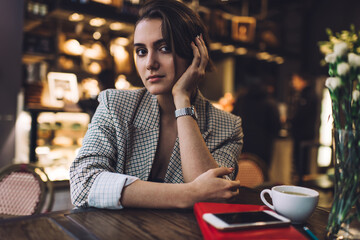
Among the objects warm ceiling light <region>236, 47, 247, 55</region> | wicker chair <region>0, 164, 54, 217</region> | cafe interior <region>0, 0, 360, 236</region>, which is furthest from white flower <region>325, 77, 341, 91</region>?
warm ceiling light <region>236, 47, 247, 55</region>

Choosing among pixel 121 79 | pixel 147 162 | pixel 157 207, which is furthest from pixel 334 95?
pixel 121 79

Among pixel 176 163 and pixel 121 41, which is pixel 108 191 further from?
pixel 121 41

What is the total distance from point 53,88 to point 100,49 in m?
1.56

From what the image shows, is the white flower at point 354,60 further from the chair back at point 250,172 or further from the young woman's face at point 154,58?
the chair back at point 250,172

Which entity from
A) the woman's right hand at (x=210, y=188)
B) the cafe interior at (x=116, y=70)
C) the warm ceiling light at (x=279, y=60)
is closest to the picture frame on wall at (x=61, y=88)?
the cafe interior at (x=116, y=70)

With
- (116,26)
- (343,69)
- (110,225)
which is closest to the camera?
(343,69)

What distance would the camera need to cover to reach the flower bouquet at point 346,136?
26.7 inches

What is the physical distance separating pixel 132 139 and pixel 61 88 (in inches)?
128

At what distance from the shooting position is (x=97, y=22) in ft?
15.8

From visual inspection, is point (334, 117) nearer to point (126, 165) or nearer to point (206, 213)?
point (206, 213)

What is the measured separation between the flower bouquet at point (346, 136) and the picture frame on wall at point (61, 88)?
387 cm

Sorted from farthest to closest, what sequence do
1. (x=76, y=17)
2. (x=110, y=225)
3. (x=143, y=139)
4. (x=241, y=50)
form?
(x=241, y=50), (x=76, y=17), (x=143, y=139), (x=110, y=225)

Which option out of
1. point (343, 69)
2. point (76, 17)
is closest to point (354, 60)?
point (343, 69)

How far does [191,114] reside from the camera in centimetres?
118
